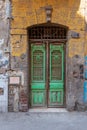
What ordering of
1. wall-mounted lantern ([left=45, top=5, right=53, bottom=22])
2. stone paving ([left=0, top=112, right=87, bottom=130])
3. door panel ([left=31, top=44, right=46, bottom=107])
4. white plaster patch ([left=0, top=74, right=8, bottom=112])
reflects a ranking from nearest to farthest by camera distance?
stone paving ([left=0, top=112, right=87, bottom=130]) → wall-mounted lantern ([left=45, top=5, right=53, bottom=22]) → white plaster patch ([left=0, top=74, right=8, bottom=112]) → door panel ([left=31, top=44, right=46, bottom=107])

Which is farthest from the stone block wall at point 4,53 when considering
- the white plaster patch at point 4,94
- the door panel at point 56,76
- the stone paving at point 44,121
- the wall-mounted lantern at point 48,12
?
the door panel at point 56,76

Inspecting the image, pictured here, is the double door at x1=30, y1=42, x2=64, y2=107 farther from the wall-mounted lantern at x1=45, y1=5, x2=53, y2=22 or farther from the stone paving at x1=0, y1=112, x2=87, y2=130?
the wall-mounted lantern at x1=45, y1=5, x2=53, y2=22

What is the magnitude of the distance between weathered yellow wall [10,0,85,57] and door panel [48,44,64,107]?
915 mm

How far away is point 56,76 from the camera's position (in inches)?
360

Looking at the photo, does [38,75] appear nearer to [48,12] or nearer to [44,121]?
[44,121]

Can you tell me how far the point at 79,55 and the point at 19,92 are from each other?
2.21m

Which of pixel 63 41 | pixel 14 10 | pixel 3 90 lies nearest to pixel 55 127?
pixel 3 90

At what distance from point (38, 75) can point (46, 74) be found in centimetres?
26

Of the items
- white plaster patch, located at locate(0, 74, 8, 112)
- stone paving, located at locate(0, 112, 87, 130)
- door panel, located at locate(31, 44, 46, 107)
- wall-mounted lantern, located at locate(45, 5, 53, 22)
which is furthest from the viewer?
door panel, located at locate(31, 44, 46, 107)

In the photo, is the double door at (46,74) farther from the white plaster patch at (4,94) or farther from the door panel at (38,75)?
the white plaster patch at (4,94)

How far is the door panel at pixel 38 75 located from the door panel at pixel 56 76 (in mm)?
260

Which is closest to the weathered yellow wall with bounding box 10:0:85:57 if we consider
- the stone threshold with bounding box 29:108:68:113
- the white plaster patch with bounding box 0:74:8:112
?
the white plaster patch with bounding box 0:74:8:112

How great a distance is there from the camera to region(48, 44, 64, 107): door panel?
9094mm

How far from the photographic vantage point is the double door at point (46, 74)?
9.08 m
